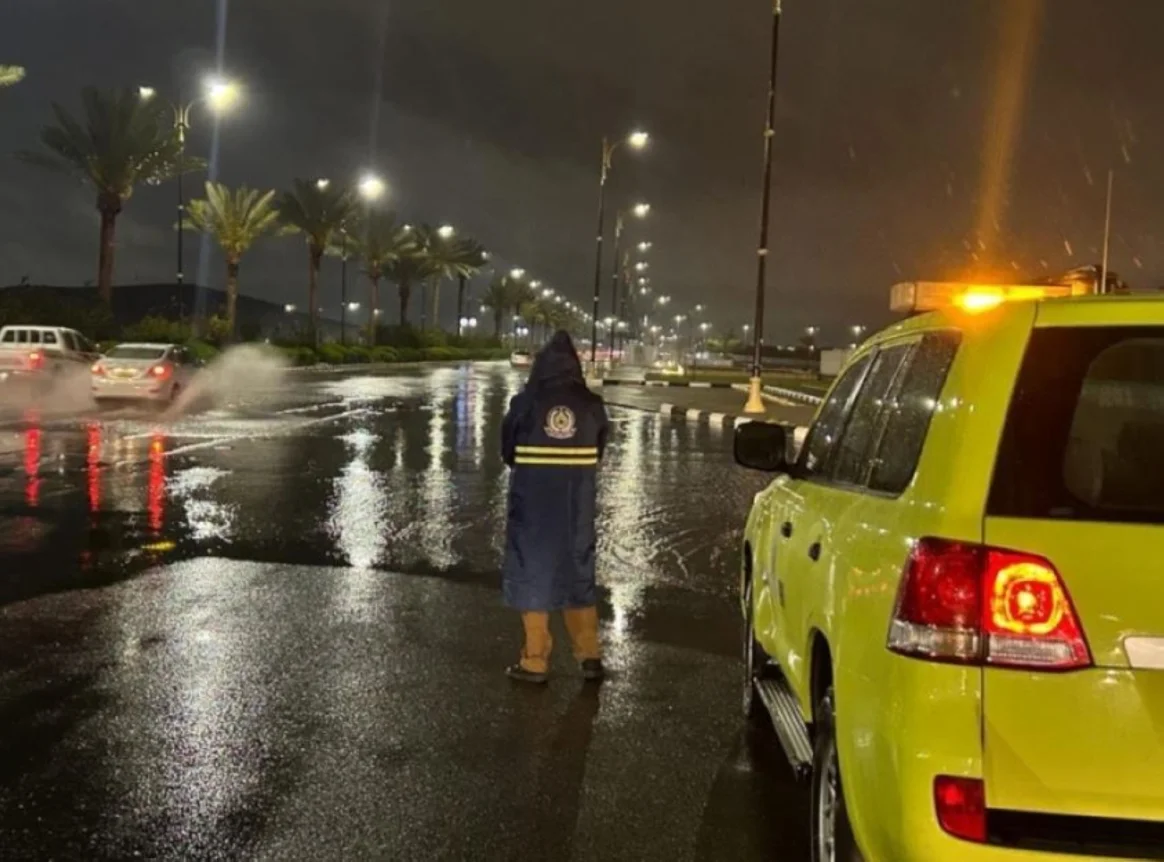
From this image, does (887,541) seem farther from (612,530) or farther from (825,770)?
(612,530)

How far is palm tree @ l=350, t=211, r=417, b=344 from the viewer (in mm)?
82062

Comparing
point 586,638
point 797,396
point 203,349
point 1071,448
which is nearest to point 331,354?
point 203,349

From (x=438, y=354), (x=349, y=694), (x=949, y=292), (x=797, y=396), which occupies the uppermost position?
(x=438, y=354)

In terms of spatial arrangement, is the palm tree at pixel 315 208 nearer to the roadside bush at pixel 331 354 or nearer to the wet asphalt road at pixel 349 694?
the roadside bush at pixel 331 354

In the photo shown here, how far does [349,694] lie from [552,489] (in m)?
1.43

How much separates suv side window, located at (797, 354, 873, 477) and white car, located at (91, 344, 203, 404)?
25660mm

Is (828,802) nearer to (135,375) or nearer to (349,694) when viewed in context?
(349,694)

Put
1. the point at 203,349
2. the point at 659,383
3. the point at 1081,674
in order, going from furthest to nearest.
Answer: the point at 659,383 < the point at 203,349 < the point at 1081,674

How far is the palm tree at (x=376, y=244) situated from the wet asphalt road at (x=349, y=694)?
68.9 meters

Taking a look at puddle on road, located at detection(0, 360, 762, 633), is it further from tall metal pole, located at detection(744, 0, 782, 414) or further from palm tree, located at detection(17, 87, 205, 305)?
palm tree, located at detection(17, 87, 205, 305)

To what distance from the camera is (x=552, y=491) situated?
21.6ft

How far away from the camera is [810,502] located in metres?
4.60

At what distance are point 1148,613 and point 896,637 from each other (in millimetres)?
536

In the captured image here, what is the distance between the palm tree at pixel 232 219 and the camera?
63594 millimetres
